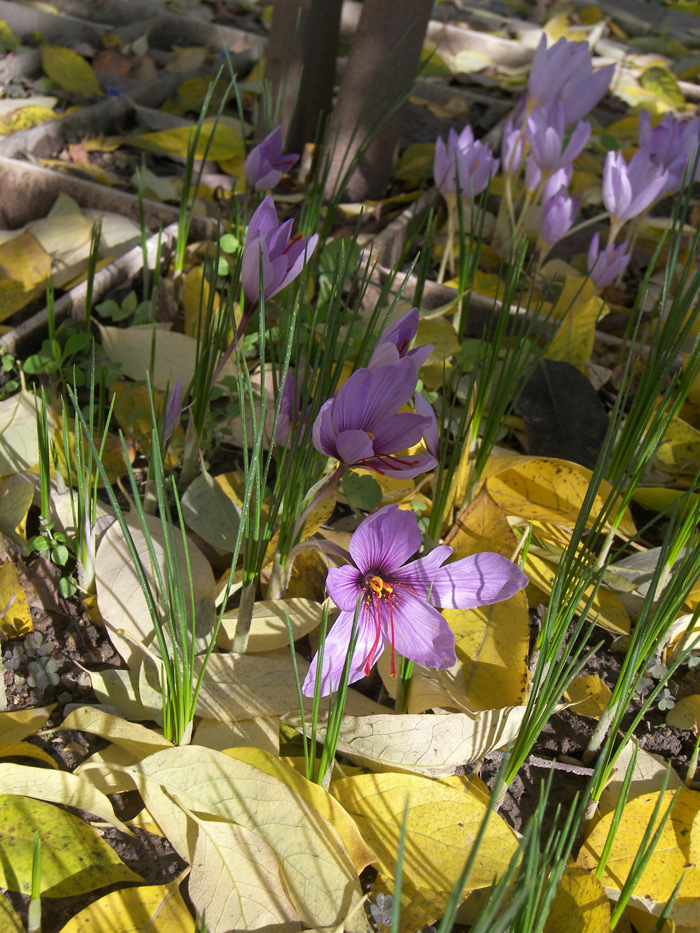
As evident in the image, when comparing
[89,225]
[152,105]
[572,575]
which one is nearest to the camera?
[572,575]

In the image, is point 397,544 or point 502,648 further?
point 502,648

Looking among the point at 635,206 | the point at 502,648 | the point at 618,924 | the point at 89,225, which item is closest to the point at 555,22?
the point at 635,206

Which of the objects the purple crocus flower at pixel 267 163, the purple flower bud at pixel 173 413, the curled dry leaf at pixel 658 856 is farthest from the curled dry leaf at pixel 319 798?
the purple crocus flower at pixel 267 163

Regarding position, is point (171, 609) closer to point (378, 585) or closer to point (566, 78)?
point (378, 585)

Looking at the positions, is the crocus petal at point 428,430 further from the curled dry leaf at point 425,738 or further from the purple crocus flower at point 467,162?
the purple crocus flower at point 467,162

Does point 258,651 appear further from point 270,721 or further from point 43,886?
point 43,886

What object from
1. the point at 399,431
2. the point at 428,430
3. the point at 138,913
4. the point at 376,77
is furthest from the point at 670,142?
the point at 138,913

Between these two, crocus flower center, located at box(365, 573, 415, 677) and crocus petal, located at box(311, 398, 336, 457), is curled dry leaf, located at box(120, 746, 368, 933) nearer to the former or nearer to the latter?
crocus flower center, located at box(365, 573, 415, 677)
